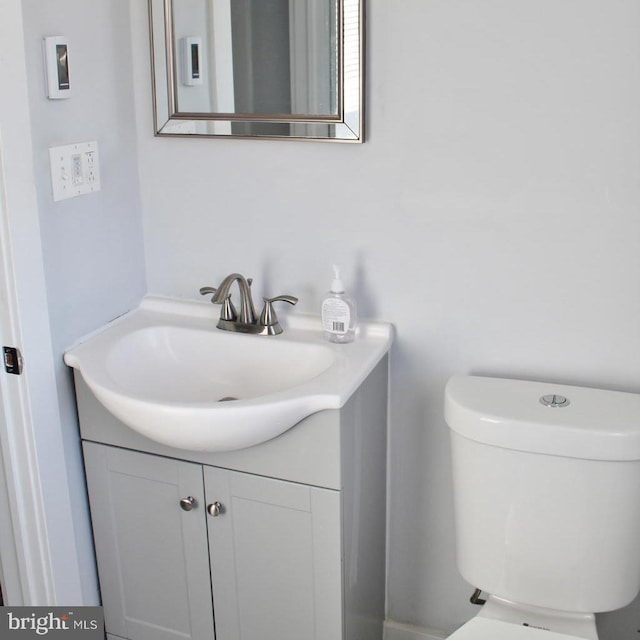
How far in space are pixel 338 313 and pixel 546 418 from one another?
467 millimetres

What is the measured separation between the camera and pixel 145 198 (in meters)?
1.93

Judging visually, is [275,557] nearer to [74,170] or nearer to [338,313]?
[338,313]

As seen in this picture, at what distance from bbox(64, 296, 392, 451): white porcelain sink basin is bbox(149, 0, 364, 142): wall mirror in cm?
42

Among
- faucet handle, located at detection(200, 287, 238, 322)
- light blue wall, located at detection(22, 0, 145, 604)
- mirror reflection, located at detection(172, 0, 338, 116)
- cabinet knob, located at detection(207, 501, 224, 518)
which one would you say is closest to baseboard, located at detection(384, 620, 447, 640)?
cabinet knob, located at detection(207, 501, 224, 518)

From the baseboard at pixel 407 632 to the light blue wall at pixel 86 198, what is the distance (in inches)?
27.4

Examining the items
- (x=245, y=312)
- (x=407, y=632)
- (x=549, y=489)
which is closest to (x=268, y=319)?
(x=245, y=312)

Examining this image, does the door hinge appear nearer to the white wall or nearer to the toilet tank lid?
the white wall

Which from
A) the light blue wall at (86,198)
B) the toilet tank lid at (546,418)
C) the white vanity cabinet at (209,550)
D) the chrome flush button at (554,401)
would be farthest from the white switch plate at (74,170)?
the chrome flush button at (554,401)

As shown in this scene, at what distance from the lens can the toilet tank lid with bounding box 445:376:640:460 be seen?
1.49m

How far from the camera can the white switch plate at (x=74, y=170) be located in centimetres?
165

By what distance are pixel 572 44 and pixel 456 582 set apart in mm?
1176

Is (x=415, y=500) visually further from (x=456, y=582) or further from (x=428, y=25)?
(x=428, y=25)

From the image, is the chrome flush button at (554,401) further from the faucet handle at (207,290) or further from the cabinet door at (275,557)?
the faucet handle at (207,290)

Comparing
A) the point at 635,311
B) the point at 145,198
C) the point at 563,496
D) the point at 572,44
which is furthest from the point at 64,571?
the point at 572,44
